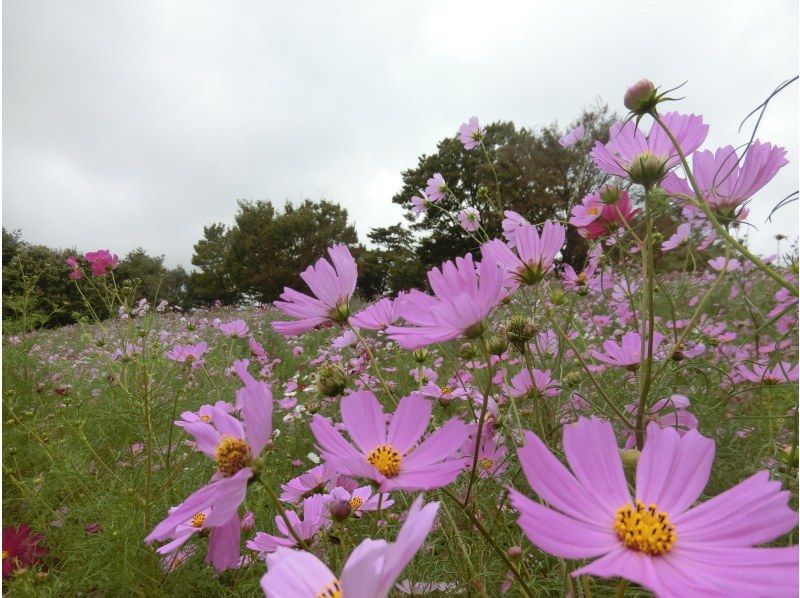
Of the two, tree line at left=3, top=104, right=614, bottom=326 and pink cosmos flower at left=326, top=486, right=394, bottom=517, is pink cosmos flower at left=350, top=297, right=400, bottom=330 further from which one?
tree line at left=3, top=104, right=614, bottom=326

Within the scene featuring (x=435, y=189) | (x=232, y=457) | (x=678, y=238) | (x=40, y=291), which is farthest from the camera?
(x=40, y=291)

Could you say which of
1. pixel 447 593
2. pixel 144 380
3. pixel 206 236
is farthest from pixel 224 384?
pixel 206 236

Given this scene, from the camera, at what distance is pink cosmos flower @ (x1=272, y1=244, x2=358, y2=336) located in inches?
17.5

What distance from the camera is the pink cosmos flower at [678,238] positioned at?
3.55 feet

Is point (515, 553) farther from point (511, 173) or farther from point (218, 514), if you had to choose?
point (511, 173)

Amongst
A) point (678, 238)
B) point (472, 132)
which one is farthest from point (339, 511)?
point (472, 132)

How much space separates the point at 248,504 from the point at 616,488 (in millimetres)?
941

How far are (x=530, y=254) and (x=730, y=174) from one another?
0.21m

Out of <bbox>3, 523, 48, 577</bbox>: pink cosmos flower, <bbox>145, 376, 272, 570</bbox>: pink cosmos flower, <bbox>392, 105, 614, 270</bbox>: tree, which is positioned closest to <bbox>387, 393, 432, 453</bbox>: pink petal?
<bbox>145, 376, 272, 570</bbox>: pink cosmos flower

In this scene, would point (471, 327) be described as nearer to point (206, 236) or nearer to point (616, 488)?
point (616, 488)

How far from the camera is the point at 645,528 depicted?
0.25 m

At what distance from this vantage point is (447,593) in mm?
565

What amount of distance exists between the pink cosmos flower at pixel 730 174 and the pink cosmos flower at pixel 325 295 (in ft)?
1.12

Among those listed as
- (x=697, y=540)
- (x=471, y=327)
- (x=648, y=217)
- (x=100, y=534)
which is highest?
(x=648, y=217)
